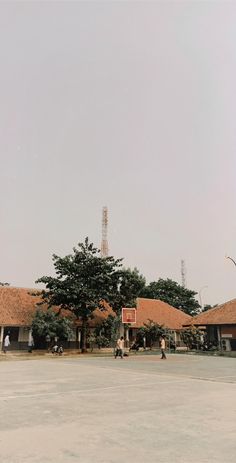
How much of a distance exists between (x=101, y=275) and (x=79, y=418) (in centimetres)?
2735

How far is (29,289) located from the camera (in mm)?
42156

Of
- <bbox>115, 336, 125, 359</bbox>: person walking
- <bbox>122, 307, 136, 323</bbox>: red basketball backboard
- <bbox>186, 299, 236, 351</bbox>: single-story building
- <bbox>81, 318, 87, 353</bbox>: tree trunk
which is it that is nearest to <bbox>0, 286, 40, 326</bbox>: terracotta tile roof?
<bbox>81, 318, 87, 353</bbox>: tree trunk

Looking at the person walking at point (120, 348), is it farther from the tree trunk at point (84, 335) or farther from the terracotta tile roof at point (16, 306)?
the terracotta tile roof at point (16, 306)

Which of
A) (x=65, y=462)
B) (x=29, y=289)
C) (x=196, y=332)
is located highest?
(x=29, y=289)

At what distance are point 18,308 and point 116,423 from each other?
30592 mm

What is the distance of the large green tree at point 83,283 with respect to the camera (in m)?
34.4

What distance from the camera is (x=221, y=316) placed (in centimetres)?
3962

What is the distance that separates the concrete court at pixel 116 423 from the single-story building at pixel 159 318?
1171 inches

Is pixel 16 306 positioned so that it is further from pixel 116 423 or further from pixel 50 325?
pixel 116 423

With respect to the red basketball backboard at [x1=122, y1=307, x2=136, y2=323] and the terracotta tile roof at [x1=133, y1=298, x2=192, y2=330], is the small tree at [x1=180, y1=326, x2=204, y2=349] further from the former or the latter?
the red basketball backboard at [x1=122, y1=307, x2=136, y2=323]

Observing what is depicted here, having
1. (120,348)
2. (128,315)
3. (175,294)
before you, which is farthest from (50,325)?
(175,294)

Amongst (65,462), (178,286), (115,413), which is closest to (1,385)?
(115,413)

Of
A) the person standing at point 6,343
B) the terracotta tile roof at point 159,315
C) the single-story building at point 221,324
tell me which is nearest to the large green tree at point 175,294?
the terracotta tile roof at point 159,315

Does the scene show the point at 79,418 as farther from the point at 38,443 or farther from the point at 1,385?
the point at 1,385
